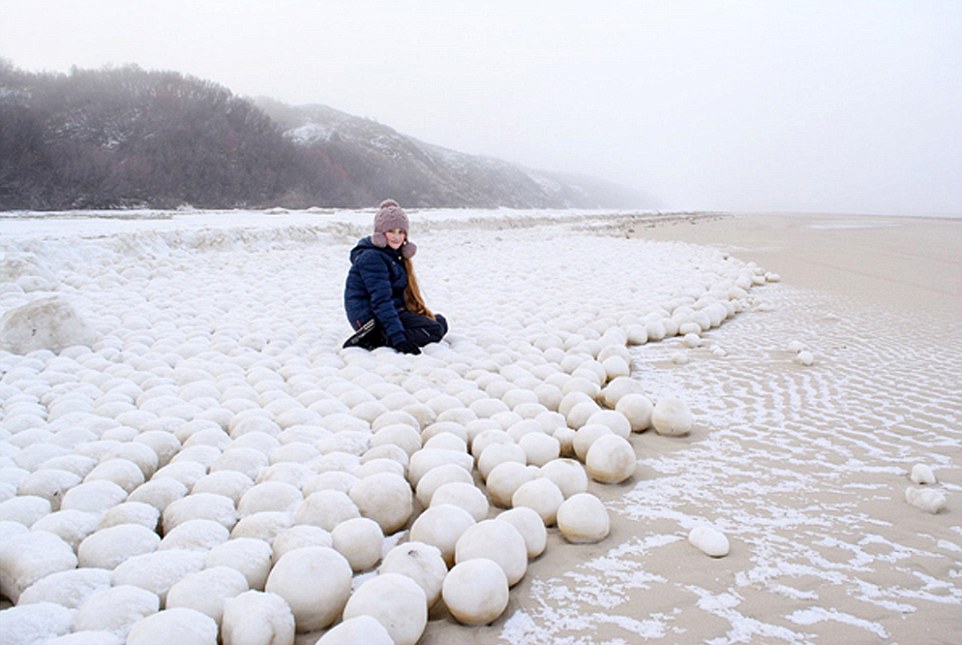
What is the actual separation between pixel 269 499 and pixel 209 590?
0.45 m

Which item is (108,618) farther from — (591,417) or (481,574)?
(591,417)

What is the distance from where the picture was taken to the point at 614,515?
2.05 metres

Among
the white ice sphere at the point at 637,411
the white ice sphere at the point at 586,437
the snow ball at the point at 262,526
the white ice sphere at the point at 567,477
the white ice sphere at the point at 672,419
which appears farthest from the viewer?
the white ice sphere at the point at 637,411

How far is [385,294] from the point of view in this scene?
374 centimetres

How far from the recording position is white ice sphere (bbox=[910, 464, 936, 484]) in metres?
2.18

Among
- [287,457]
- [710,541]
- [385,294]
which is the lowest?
[710,541]

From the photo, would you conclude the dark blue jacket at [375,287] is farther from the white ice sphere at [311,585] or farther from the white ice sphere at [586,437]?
the white ice sphere at [311,585]

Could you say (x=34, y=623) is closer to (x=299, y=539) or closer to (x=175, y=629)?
(x=175, y=629)

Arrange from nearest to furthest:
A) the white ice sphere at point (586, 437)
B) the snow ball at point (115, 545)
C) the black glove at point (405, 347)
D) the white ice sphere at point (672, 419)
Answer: the snow ball at point (115, 545)
the white ice sphere at point (586, 437)
the white ice sphere at point (672, 419)
the black glove at point (405, 347)

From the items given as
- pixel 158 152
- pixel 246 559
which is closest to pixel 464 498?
pixel 246 559

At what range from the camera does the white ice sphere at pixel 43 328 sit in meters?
3.50

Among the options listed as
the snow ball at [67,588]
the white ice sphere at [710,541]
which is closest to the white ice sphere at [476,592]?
the white ice sphere at [710,541]

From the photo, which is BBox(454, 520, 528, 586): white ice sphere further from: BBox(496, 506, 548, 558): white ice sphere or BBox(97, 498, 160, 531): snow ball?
BBox(97, 498, 160, 531): snow ball

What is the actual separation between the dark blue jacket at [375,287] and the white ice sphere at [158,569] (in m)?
2.10
